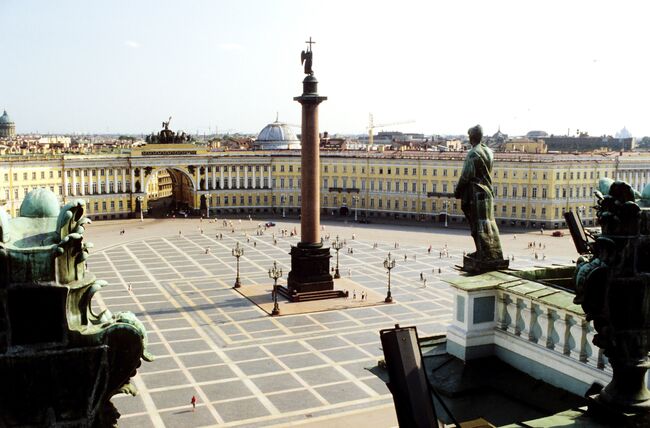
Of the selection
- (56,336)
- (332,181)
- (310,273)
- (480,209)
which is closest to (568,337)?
(480,209)

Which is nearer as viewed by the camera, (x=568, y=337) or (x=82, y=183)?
(x=568, y=337)

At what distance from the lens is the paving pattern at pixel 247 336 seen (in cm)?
2583

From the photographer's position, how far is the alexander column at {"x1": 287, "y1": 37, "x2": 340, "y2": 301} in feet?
141

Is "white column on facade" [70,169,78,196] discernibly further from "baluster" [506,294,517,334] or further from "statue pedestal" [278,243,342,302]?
"baluster" [506,294,517,334]

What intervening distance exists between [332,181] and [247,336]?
6561cm

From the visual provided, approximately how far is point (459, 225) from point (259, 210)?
30.8m

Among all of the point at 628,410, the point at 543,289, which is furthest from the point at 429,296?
the point at 628,410

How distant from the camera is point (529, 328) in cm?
1351

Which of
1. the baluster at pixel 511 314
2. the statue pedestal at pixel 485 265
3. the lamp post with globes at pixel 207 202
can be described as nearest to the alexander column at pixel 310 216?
the statue pedestal at pixel 485 265

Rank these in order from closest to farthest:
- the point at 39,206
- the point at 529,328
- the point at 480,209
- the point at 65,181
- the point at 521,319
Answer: the point at 39,206 → the point at 529,328 → the point at 521,319 → the point at 480,209 → the point at 65,181

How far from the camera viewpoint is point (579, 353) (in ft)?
39.7

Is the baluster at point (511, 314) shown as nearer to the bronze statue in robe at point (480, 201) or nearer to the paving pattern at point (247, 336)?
the bronze statue in robe at point (480, 201)

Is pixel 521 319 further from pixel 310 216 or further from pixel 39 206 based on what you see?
pixel 310 216

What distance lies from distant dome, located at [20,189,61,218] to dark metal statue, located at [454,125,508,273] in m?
11.6
